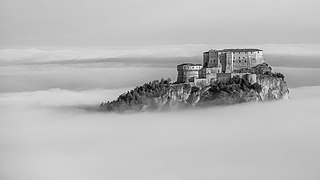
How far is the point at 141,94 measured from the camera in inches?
1049

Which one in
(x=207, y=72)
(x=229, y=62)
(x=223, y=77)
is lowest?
(x=223, y=77)

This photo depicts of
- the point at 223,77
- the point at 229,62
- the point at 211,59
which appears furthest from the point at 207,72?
the point at 229,62

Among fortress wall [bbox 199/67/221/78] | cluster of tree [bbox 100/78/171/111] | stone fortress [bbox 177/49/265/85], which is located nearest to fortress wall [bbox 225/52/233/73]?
stone fortress [bbox 177/49/265/85]

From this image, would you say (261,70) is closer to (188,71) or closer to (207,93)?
(207,93)

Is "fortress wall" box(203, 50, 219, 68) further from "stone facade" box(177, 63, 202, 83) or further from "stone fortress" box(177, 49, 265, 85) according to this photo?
"stone facade" box(177, 63, 202, 83)

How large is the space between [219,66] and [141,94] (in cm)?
365

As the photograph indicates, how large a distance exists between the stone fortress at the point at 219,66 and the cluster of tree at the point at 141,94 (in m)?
0.78

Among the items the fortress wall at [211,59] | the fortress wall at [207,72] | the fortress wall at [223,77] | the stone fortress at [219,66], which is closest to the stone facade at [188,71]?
the stone fortress at [219,66]

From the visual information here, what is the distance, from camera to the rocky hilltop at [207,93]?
25.5 meters

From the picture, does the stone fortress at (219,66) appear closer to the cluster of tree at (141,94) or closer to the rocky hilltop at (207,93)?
the rocky hilltop at (207,93)

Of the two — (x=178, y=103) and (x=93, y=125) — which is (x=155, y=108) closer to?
(x=178, y=103)

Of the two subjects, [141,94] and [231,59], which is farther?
[141,94]

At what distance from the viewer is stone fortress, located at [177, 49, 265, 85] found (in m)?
25.4

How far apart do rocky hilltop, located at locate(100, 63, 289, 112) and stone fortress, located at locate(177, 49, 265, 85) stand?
0.22m
